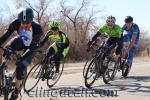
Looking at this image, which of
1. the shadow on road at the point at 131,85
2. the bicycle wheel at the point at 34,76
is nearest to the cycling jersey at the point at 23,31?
the bicycle wheel at the point at 34,76

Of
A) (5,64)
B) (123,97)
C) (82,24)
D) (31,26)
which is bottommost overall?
(123,97)

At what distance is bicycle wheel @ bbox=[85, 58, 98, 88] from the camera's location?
11.5 m

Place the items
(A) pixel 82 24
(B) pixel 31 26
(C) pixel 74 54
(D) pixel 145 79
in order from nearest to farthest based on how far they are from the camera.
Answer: (B) pixel 31 26
(D) pixel 145 79
(C) pixel 74 54
(A) pixel 82 24

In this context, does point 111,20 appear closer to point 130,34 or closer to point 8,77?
point 130,34

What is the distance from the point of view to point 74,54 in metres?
39.4

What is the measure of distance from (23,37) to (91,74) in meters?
3.36

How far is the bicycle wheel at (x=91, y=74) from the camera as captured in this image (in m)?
11.5

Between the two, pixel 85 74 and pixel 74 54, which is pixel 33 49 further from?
pixel 74 54

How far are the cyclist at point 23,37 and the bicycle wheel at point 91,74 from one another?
10.0ft

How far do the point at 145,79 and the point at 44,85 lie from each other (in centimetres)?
353

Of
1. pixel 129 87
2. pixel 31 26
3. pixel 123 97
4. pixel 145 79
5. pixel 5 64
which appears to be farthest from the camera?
pixel 145 79

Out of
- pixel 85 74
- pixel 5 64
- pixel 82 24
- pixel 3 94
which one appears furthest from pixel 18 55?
pixel 82 24

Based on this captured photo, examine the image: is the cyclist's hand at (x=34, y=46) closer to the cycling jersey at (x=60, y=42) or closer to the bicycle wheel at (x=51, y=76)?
the bicycle wheel at (x=51, y=76)

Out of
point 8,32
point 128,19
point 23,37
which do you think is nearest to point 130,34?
point 128,19
